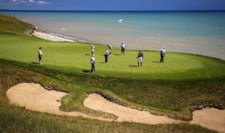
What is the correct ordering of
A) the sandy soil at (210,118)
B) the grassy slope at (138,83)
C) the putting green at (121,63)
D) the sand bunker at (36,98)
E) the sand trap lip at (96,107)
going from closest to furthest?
the sand bunker at (36,98) → the sand trap lip at (96,107) → the sandy soil at (210,118) → the grassy slope at (138,83) → the putting green at (121,63)

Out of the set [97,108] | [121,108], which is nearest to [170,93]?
[121,108]

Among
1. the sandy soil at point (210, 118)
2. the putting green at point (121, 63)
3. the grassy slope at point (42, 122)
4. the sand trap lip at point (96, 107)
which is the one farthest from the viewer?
the putting green at point (121, 63)

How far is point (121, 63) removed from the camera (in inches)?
1371

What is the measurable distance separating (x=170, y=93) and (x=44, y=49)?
1994cm

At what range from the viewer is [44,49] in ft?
141

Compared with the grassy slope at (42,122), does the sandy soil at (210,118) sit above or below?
below

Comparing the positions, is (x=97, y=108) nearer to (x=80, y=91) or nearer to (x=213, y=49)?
(x=80, y=91)

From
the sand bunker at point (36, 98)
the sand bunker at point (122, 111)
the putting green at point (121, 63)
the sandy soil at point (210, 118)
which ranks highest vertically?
the putting green at point (121, 63)

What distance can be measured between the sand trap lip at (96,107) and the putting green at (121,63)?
10.1ft

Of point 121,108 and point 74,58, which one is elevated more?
point 74,58

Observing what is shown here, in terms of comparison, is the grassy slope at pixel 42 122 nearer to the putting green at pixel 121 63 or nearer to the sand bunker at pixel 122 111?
the sand bunker at pixel 122 111

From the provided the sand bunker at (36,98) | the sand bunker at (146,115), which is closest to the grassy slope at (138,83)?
the sand bunker at (36,98)

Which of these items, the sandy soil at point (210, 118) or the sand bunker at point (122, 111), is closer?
the sand bunker at point (122, 111)

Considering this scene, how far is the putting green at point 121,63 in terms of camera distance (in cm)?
3041
